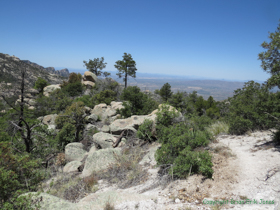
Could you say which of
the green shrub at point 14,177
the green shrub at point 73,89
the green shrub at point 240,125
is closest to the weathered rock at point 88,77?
the green shrub at point 73,89

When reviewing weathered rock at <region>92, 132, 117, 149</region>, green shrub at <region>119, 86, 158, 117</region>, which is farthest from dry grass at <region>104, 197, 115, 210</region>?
green shrub at <region>119, 86, 158, 117</region>

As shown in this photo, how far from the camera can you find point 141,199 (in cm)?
382

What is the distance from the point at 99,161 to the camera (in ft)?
22.9

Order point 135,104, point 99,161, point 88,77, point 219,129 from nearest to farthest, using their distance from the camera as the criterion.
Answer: point 99,161 → point 219,129 → point 135,104 → point 88,77

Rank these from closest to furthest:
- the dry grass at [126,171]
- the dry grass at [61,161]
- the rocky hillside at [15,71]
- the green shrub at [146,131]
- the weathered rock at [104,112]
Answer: the dry grass at [126,171] < the green shrub at [146,131] < the dry grass at [61,161] < the rocky hillside at [15,71] < the weathered rock at [104,112]

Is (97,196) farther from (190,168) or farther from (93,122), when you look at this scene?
(93,122)

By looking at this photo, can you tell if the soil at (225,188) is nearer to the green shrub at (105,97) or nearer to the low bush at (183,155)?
the low bush at (183,155)

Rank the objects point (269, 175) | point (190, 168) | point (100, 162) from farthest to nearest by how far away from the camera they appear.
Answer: point (100, 162), point (190, 168), point (269, 175)

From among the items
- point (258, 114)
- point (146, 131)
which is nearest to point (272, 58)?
point (258, 114)

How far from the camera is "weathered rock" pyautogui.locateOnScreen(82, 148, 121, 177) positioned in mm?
6693

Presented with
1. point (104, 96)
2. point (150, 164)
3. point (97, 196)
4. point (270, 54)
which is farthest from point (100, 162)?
point (104, 96)

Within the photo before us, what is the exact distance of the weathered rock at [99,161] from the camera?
6693 millimetres

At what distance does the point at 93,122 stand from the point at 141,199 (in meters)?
12.7

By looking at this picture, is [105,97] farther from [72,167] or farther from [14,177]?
[14,177]
